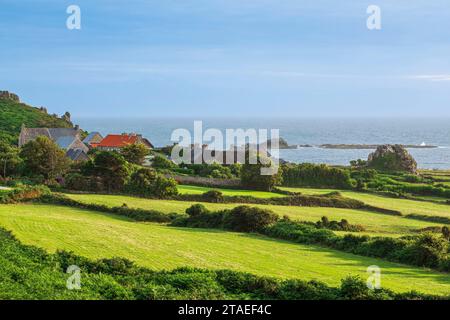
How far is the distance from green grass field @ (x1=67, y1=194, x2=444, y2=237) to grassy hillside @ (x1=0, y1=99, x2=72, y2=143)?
225 ft

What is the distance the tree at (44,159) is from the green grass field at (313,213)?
1018cm

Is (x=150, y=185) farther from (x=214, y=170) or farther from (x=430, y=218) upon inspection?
(x=430, y=218)

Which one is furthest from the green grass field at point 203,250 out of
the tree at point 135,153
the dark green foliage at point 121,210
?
the tree at point 135,153

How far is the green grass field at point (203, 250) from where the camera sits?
23516 millimetres

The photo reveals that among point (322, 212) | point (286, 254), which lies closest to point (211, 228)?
A: point (286, 254)

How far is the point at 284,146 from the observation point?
186125 millimetres

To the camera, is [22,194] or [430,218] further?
[430,218]

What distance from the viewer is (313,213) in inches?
1882

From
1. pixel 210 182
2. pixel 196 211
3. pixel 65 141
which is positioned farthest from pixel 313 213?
pixel 65 141

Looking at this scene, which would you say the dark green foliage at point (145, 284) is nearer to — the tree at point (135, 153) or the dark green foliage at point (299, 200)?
the dark green foliage at point (299, 200)

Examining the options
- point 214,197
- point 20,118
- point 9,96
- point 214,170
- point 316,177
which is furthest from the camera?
point 9,96

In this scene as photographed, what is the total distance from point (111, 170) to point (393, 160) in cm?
5740
